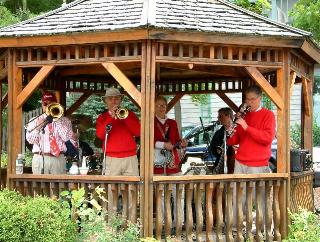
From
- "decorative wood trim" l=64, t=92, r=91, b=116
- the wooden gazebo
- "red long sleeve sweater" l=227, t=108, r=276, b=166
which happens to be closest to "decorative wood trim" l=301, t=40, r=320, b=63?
the wooden gazebo

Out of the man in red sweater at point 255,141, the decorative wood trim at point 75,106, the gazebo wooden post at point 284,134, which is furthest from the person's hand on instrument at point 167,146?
the decorative wood trim at point 75,106

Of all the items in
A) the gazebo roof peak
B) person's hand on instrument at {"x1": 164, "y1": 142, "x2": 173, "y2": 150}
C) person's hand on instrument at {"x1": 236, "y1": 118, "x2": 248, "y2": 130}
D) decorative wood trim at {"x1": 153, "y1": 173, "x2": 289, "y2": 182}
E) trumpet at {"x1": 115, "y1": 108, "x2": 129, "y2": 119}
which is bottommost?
decorative wood trim at {"x1": 153, "y1": 173, "x2": 289, "y2": 182}

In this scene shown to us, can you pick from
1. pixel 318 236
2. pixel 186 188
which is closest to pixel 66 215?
pixel 186 188

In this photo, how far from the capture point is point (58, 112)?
8.58 metres

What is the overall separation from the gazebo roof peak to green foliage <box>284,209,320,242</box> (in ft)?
7.67

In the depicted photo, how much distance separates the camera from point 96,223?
23.7ft

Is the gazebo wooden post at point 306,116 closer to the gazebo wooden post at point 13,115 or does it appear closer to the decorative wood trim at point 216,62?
the decorative wood trim at point 216,62

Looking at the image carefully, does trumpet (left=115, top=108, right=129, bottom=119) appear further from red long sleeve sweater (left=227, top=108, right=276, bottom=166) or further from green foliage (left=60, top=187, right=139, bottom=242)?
red long sleeve sweater (left=227, top=108, right=276, bottom=166)

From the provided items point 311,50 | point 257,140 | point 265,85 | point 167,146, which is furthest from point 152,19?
point 311,50

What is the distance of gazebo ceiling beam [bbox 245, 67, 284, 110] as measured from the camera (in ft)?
27.8

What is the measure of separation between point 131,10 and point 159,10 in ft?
1.42

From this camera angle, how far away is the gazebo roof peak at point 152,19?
795 cm

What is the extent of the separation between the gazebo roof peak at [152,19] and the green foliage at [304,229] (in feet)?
7.67

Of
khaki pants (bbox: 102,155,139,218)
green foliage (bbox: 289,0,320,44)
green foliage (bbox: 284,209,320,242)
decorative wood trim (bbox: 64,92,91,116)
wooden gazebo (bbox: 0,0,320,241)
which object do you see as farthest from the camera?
green foliage (bbox: 289,0,320,44)
